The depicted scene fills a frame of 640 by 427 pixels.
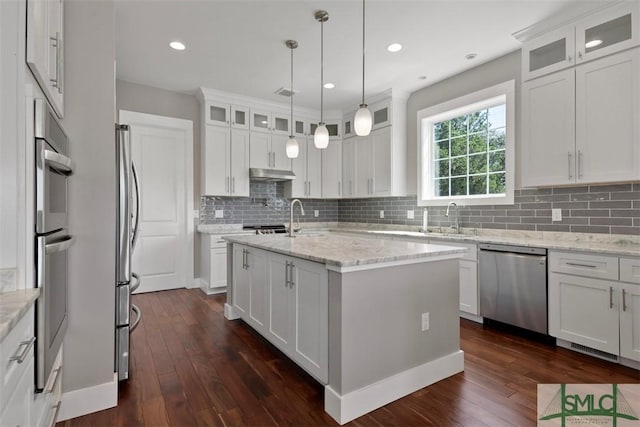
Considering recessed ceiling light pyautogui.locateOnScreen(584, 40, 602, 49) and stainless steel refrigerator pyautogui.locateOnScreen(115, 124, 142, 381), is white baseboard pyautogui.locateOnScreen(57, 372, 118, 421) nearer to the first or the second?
stainless steel refrigerator pyautogui.locateOnScreen(115, 124, 142, 381)

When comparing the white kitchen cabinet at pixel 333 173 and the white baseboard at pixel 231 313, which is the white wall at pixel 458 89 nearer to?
the white kitchen cabinet at pixel 333 173

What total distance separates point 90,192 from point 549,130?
3649mm

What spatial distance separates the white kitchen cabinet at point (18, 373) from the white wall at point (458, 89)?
3964mm

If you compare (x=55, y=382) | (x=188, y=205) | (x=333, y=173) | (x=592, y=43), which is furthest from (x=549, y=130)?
(x=188, y=205)

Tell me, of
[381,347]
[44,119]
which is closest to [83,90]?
[44,119]

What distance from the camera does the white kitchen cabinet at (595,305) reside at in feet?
7.59

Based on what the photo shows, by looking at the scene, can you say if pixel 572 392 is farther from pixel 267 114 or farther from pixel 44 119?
pixel 267 114

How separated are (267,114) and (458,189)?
3038mm

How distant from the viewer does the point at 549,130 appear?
2990mm

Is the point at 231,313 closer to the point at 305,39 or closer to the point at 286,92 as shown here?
the point at 305,39

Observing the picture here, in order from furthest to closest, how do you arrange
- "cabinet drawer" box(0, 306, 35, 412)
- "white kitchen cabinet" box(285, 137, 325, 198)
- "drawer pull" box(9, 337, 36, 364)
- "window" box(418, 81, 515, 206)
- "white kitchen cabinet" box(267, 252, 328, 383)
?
"white kitchen cabinet" box(285, 137, 325, 198) → "window" box(418, 81, 515, 206) → "white kitchen cabinet" box(267, 252, 328, 383) → "drawer pull" box(9, 337, 36, 364) → "cabinet drawer" box(0, 306, 35, 412)

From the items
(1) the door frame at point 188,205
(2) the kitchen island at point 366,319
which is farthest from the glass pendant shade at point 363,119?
(1) the door frame at point 188,205

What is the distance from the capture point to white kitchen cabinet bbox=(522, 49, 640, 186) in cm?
251

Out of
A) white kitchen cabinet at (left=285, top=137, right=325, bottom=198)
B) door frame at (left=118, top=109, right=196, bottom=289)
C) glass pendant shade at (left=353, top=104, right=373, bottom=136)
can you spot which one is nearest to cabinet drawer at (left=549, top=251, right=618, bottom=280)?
glass pendant shade at (left=353, top=104, right=373, bottom=136)
